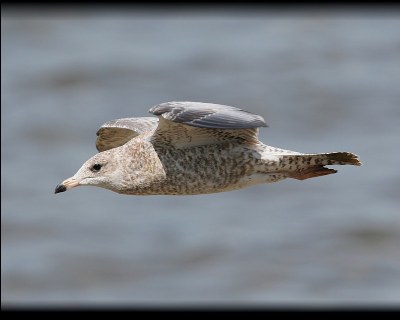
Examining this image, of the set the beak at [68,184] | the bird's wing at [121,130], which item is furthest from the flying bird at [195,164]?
the bird's wing at [121,130]

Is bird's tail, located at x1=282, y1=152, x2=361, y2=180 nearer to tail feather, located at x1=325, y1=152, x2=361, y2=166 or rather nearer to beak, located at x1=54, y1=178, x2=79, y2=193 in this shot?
tail feather, located at x1=325, y1=152, x2=361, y2=166

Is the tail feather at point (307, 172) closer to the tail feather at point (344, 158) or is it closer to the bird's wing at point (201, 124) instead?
the tail feather at point (344, 158)

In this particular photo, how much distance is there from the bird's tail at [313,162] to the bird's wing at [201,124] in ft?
0.98

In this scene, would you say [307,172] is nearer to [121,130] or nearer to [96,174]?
[96,174]

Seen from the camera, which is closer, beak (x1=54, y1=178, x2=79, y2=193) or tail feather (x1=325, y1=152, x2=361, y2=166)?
tail feather (x1=325, y1=152, x2=361, y2=166)

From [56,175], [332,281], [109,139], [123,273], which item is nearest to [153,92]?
[56,175]

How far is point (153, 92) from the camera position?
29375mm

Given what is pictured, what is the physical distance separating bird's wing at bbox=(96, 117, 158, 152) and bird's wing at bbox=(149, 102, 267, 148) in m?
0.66

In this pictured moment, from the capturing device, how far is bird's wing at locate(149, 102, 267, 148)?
852 centimetres

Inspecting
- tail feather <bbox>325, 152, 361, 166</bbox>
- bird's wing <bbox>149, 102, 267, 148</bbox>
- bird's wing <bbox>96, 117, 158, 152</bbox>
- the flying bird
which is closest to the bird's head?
the flying bird

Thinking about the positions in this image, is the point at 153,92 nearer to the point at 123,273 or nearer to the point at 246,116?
the point at 123,273

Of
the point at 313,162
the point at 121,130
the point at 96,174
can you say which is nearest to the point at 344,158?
the point at 313,162

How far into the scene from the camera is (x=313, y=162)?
8.95 m

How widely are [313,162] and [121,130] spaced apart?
1.59m
